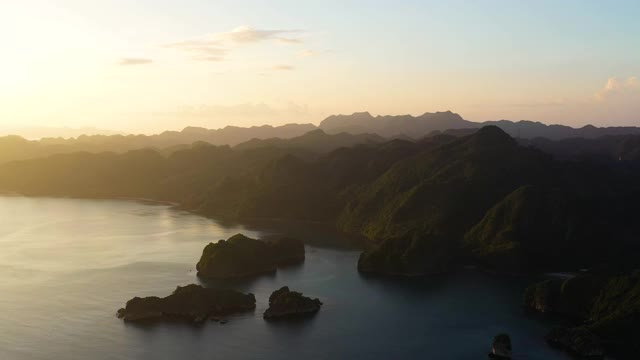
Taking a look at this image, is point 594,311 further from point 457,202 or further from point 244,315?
point 457,202

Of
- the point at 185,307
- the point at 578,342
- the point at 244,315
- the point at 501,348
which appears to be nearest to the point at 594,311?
the point at 578,342

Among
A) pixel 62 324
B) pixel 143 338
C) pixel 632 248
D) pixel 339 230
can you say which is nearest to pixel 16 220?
pixel 339 230

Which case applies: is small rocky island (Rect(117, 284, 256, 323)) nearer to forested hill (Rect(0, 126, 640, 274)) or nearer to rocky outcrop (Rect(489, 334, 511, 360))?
rocky outcrop (Rect(489, 334, 511, 360))

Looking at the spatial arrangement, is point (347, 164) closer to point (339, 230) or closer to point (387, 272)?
point (339, 230)

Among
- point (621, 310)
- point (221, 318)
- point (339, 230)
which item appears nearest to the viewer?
point (621, 310)

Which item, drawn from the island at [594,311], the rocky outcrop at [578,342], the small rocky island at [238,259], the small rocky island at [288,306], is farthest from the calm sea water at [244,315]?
the small rocky island at [238,259]

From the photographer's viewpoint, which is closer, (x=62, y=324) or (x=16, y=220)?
(x=62, y=324)
